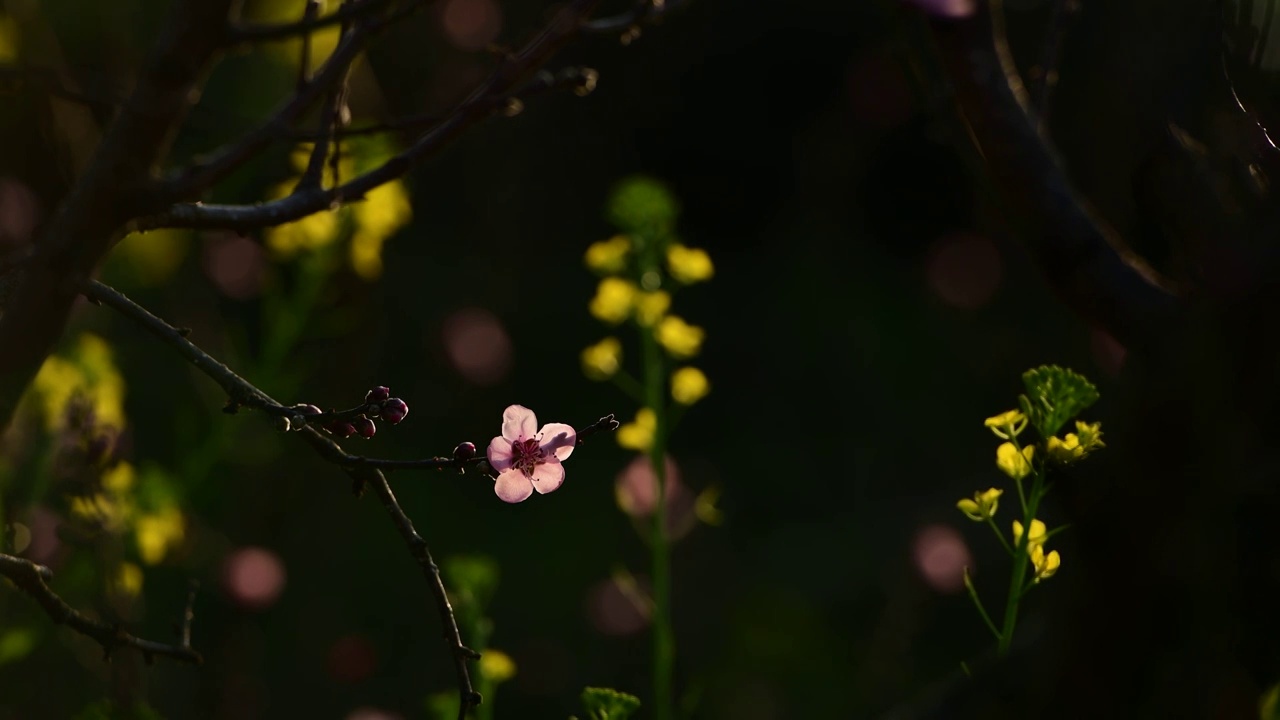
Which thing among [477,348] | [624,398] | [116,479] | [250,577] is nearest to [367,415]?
[116,479]

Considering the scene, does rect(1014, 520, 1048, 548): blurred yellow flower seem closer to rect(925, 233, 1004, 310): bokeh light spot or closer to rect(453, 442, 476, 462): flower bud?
rect(453, 442, 476, 462): flower bud

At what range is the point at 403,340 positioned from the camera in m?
3.62

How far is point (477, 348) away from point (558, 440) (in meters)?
2.63

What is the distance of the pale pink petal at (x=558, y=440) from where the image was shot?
2.93 feet

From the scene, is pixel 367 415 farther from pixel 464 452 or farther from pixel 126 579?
pixel 126 579

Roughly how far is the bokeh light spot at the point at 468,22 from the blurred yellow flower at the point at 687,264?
7.96 ft

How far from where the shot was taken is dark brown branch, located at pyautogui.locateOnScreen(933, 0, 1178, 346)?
1070 millimetres

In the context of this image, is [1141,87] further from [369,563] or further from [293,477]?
[369,563]

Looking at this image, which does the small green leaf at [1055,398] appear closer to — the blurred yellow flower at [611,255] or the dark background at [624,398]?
the blurred yellow flower at [611,255]

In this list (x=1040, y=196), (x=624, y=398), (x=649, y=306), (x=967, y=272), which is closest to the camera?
(x=1040, y=196)

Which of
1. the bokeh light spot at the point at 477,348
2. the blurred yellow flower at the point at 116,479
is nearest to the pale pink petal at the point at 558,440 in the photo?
the blurred yellow flower at the point at 116,479

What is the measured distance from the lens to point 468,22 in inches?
147

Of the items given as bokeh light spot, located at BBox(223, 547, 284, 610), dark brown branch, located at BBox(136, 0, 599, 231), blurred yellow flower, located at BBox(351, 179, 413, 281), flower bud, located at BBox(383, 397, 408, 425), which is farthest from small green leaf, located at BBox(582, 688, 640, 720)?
bokeh light spot, located at BBox(223, 547, 284, 610)

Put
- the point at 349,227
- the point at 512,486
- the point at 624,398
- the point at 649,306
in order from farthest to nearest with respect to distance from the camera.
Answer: the point at 624,398 → the point at 349,227 → the point at 649,306 → the point at 512,486
